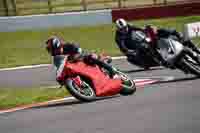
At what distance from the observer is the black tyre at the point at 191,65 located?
15070 millimetres

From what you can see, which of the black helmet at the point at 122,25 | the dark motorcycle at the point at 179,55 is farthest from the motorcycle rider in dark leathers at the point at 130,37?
the dark motorcycle at the point at 179,55

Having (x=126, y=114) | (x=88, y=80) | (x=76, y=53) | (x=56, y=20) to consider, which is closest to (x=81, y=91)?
(x=88, y=80)

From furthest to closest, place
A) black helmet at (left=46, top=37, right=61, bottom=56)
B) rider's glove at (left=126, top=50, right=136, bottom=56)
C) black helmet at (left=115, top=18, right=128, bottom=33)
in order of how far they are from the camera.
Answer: rider's glove at (left=126, top=50, right=136, bottom=56)
black helmet at (left=115, top=18, right=128, bottom=33)
black helmet at (left=46, top=37, right=61, bottom=56)

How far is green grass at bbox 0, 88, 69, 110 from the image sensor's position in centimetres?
1425

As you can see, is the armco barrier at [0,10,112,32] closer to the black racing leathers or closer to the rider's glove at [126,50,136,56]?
the rider's glove at [126,50,136,56]

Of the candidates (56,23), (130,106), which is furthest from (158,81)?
(56,23)

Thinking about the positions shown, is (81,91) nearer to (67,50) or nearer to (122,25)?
(67,50)

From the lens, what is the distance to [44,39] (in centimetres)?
3017

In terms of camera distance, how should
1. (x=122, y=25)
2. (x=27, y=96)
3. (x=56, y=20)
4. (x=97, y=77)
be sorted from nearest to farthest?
(x=97, y=77) → (x=27, y=96) → (x=122, y=25) → (x=56, y=20)

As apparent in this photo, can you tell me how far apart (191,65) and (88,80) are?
2679mm

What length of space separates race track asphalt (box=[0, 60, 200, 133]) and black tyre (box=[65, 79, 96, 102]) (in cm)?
14

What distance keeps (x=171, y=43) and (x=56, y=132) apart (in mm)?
6222

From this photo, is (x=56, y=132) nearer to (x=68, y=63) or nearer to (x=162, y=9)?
(x=68, y=63)

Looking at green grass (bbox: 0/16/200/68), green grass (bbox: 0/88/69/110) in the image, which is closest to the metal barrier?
green grass (bbox: 0/16/200/68)
